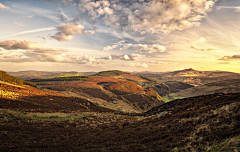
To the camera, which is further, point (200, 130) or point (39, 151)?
point (200, 130)

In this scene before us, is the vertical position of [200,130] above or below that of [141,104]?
above

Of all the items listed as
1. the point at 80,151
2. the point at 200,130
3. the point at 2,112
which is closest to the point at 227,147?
the point at 200,130

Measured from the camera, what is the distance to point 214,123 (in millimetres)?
11930

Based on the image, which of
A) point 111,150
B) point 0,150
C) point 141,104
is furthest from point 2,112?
point 141,104

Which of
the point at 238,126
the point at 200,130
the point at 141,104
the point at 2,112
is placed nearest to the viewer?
the point at 238,126

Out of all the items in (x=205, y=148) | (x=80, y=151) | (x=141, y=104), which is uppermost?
(x=205, y=148)

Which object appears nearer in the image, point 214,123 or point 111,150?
point 111,150

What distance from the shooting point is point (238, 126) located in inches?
383

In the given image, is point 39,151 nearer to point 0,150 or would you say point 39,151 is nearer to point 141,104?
point 0,150

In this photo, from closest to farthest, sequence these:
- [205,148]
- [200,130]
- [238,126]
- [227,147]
Answer: [227,147] → [205,148] → [238,126] → [200,130]

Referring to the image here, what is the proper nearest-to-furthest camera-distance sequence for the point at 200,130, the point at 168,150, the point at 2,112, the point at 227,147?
the point at 227,147, the point at 168,150, the point at 200,130, the point at 2,112

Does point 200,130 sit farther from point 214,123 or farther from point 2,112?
point 2,112

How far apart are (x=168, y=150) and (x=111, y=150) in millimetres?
4822

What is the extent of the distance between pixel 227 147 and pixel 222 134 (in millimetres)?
2508
